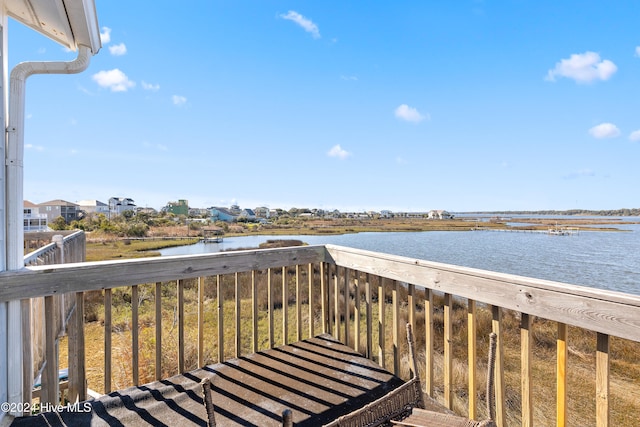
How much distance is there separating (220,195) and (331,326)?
3796cm

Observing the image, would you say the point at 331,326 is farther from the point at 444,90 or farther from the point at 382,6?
the point at 444,90

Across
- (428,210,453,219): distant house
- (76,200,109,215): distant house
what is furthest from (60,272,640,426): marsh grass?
(428,210,453,219): distant house

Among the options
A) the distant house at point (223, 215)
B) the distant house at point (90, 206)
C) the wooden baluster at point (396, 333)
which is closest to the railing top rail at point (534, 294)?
the wooden baluster at point (396, 333)

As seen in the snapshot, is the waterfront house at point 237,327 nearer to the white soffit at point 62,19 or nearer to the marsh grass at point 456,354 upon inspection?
the white soffit at point 62,19

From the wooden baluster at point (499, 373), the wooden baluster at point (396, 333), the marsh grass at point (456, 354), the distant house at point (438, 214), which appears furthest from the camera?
the distant house at point (438, 214)

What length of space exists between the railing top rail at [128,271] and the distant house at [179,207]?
40060mm

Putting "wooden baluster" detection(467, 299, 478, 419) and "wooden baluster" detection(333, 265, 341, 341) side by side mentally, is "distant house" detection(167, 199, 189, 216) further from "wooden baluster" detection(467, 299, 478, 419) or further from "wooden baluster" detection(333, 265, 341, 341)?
"wooden baluster" detection(467, 299, 478, 419)

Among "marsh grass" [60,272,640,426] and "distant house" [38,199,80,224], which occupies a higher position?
"distant house" [38,199,80,224]

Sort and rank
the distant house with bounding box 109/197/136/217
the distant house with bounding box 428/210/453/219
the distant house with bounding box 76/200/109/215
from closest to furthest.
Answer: the distant house with bounding box 76/200/109/215 → the distant house with bounding box 109/197/136/217 → the distant house with bounding box 428/210/453/219

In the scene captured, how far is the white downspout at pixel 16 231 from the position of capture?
4.72 feet

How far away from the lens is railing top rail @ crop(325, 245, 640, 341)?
1003 millimetres

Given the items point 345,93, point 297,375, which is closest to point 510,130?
point 345,93

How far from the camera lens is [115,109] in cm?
935

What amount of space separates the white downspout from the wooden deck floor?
19 cm
